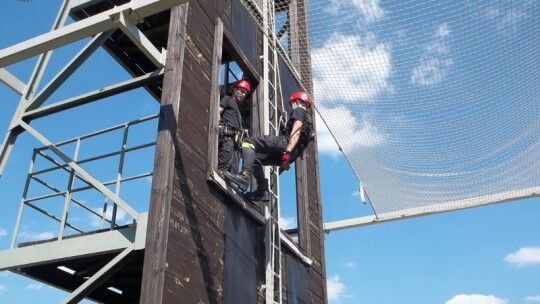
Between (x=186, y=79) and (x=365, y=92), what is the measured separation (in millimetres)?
2205

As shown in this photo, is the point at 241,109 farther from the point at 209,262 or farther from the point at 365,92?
the point at 209,262

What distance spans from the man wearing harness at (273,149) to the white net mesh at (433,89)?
65cm

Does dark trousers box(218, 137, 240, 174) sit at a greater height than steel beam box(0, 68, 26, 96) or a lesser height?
lesser

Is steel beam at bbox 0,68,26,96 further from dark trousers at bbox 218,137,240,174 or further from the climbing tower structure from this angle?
dark trousers at bbox 218,137,240,174

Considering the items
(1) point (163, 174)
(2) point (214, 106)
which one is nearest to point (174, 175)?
(1) point (163, 174)

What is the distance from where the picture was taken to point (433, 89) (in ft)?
22.2

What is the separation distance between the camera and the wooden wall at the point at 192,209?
5.20 metres

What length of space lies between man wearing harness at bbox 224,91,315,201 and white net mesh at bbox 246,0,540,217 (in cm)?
65

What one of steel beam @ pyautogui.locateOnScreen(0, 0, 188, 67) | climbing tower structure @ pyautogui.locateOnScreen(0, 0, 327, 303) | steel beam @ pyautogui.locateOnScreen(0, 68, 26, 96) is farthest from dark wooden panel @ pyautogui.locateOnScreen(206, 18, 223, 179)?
steel beam @ pyautogui.locateOnScreen(0, 68, 26, 96)

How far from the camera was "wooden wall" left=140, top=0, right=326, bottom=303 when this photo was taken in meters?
5.20

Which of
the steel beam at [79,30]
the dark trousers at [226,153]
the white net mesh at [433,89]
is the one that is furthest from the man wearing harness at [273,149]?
the steel beam at [79,30]

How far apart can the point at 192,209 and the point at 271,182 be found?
2.05 metres

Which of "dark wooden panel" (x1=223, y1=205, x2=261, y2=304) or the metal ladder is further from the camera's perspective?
the metal ladder

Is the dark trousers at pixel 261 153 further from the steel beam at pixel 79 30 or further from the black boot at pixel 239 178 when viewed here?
the steel beam at pixel 79 30
